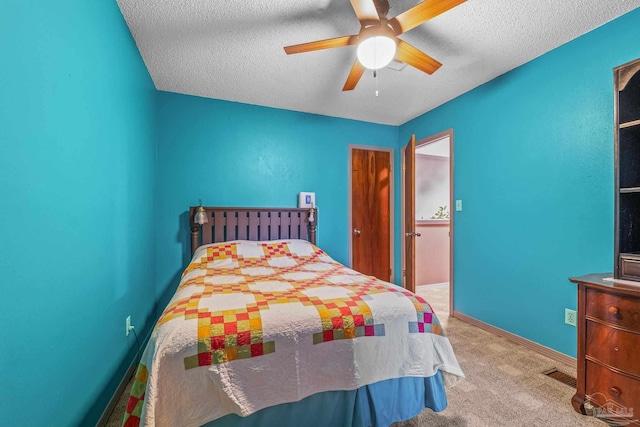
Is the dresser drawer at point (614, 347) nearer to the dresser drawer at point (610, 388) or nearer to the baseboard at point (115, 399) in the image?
the dresser drawer at point (610, 388)

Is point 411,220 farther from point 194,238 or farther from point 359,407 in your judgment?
point 194,238

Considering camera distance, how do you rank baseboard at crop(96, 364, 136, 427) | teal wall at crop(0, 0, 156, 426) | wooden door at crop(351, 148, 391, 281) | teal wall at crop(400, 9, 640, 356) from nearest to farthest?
teal wall at crop(0, 0, 156, 426) → baseboard at crop(96, 364, 136, 427) → teal wall at crop(400, 9, 640, 356) → wooden door at crop(351, 148, 391, 281)

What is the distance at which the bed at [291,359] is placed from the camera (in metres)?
1.11

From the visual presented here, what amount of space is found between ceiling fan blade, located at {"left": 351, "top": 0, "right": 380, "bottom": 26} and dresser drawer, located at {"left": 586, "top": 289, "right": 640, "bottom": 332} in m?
2.01

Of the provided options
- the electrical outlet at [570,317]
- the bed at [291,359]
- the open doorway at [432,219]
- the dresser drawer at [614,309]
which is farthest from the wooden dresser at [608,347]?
the open doorway at [432,219]

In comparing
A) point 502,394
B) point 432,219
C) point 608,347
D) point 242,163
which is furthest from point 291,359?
point 432,219

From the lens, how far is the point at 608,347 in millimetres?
1531

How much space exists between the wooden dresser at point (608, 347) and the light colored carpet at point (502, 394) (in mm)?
153

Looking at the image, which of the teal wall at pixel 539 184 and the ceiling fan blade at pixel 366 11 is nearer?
the ceiling fan blade at pixel 366 11

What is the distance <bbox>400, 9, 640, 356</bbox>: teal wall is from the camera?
6.63 feet

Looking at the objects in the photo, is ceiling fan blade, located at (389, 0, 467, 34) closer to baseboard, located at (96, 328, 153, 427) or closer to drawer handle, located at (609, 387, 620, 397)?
drawer handle, located at (609, 387, 620, 397)

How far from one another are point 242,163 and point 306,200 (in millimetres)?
905

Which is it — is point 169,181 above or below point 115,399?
above

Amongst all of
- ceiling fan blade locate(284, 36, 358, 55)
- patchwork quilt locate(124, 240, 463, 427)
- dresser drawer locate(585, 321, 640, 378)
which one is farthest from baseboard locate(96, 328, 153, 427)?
dresser drawer locate(585, 321, 640, 378)
